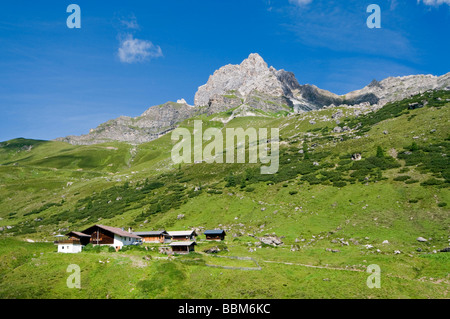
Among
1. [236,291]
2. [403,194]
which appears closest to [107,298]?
[236,291]

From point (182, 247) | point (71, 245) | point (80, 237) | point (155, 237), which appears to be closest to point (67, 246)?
point (71, 245)

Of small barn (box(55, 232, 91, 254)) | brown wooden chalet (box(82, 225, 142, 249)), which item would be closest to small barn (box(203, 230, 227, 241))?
brown wooden chalet (box(82, 225, 142, 249))

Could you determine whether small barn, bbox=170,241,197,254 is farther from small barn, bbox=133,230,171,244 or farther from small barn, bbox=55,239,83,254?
small barn, bbox=55,239,83,254

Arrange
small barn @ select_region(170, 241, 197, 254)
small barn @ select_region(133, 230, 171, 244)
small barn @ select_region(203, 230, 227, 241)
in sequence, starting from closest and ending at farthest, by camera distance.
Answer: small barn @ select_region(170, 241, 197, 254) < small barn @ select_region(203, 230, 227, 241) < small barn @ select_region(133, 230, 171, 244)

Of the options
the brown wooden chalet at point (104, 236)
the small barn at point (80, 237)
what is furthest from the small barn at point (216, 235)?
the small barn at point (80, 237)

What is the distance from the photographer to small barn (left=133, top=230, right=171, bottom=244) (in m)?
75.6

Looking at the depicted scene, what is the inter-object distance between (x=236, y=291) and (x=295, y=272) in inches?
480

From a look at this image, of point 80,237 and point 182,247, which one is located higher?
point 80,237

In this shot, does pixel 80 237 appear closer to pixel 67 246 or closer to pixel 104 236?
pixel 67 246

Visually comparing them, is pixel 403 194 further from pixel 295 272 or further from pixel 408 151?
pixel 295 272

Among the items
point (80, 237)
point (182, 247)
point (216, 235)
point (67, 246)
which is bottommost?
point (182, 247)

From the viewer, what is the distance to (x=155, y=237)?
251 feet

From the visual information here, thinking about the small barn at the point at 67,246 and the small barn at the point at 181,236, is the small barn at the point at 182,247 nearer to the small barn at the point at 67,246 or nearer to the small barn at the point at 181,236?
the small barn at the point at 181,236

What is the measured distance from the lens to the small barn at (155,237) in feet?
248
